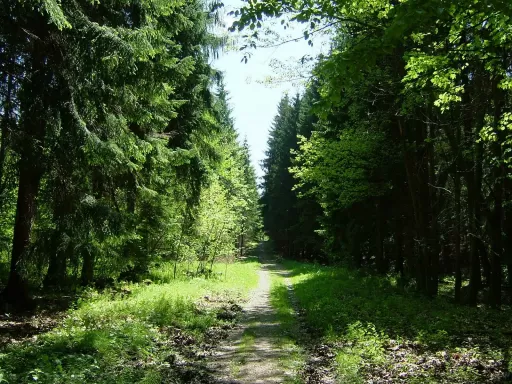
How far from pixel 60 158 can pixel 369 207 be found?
16.7 meters

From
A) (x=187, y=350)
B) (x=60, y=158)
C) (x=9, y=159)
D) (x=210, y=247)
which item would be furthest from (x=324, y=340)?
(x=210, y=247)

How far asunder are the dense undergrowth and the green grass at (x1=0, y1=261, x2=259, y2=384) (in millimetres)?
3161

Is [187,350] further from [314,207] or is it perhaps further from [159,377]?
[314,207]

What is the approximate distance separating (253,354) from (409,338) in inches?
137

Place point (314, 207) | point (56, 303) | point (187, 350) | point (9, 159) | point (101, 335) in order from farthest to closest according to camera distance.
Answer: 1. point (314, 207)
2. point (56, 303)
3. point (9, 159)
4. point (187, 350)
5. point (101, 335)

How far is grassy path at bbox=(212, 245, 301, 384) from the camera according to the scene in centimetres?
706

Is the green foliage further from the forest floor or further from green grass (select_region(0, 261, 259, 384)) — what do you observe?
the forest floor

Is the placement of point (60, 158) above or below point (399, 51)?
below

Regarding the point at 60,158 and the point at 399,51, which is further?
the point at 399,51

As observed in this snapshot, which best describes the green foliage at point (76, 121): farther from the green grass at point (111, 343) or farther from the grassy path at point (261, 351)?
the grassy path at point (261, 351)

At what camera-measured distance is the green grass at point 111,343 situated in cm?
614

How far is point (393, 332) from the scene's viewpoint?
31.8 feet

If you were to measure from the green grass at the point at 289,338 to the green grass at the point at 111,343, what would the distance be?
6.23ft

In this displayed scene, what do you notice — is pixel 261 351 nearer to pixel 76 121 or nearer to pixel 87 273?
pixel 76 121
